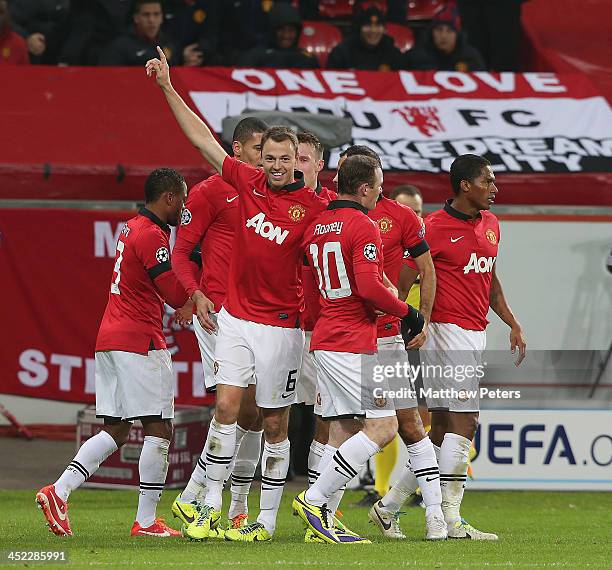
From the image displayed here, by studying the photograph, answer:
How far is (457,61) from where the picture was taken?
14617mm

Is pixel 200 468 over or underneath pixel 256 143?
underneath

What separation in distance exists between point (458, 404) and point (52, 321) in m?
5.45

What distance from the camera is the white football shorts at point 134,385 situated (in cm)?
805

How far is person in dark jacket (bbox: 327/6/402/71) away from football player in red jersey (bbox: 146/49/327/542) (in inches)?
273

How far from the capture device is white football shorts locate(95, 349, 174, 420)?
8.05m

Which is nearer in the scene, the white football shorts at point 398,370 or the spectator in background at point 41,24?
the white football shorts at point 398,370

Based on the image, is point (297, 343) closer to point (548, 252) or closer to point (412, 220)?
point (412, 220)

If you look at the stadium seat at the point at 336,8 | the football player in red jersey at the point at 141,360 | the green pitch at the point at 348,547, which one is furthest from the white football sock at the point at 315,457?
the stadium seat at the point at 336,8

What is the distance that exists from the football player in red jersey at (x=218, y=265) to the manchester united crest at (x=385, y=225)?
753mm

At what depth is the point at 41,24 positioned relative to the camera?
593 inches

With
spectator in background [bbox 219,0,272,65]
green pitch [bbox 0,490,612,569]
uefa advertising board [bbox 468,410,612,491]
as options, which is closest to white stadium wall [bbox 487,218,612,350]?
uefa advertising board [bbox 468,410,612,491]

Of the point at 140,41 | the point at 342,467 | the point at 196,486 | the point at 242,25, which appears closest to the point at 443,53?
the point at 242,25

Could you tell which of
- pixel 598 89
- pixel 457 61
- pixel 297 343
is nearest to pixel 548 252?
pixel 598 89

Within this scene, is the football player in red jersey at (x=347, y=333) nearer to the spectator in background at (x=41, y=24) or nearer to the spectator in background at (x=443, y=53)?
the spectator in background at (x=443, y=53)
